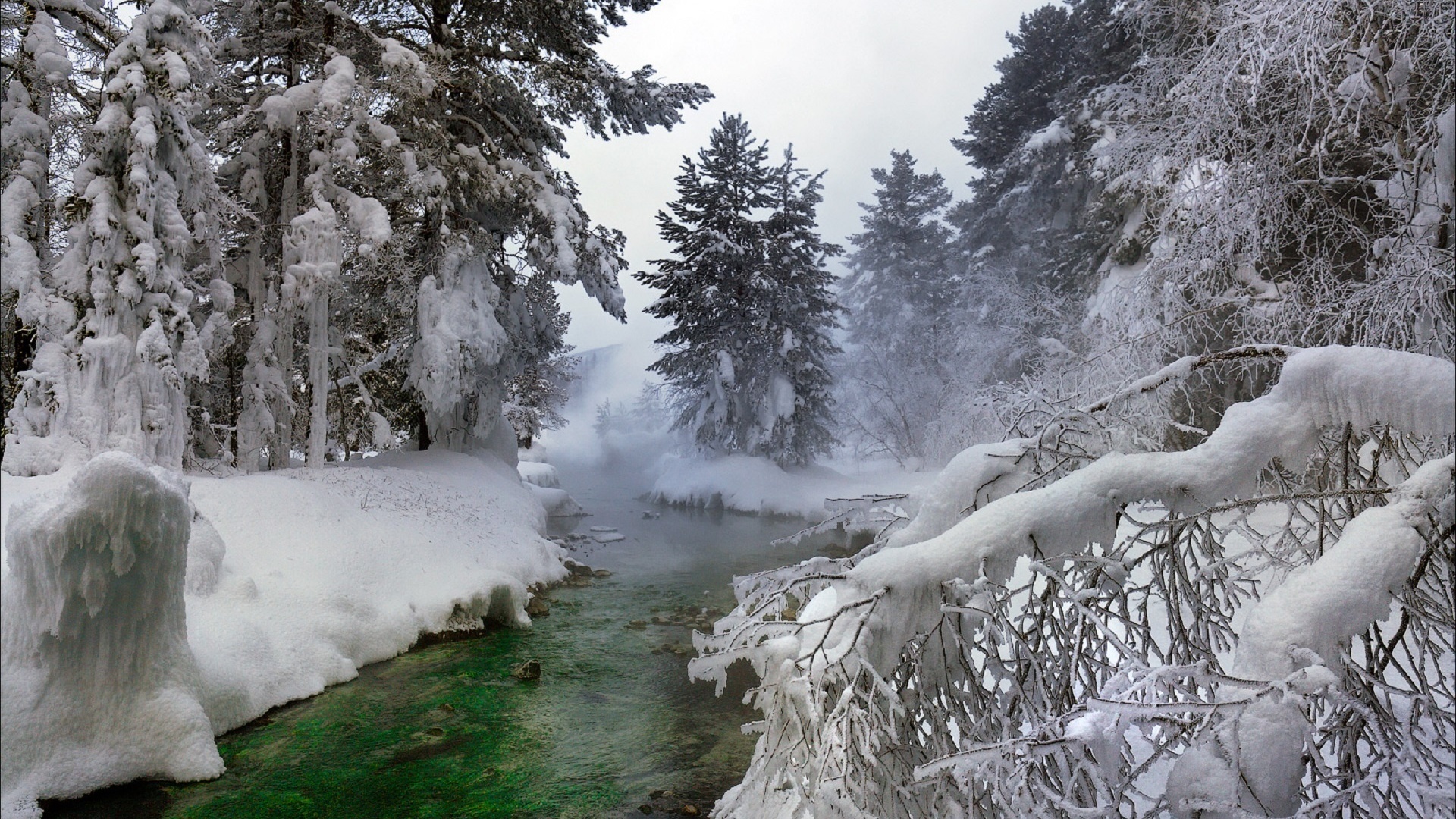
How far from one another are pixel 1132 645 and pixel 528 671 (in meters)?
6.75

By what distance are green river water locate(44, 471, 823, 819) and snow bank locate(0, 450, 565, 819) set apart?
0.92ft

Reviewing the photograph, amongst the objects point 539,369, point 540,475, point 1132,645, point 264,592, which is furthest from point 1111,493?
point 540,475

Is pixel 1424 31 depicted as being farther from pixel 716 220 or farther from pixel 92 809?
pixel 716 220

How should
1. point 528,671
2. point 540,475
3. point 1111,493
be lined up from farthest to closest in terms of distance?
point 540,475
point 528,671
point 1111,493

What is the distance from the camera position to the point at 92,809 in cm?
474

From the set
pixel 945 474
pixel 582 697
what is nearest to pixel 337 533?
pixel 582 697

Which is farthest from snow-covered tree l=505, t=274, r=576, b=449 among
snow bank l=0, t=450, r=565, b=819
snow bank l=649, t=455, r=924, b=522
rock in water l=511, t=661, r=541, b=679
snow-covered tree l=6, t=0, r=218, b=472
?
rock in water l=511, t=661, r=541, b=679

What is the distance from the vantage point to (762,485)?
2414 centimetres

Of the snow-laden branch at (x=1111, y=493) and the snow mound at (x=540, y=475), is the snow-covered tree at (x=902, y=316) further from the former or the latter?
the snow-laden branch at (x=1111, y=493)

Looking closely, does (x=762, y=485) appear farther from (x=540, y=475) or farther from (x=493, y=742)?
(x=493, y=742)

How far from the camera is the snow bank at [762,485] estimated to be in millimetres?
23203

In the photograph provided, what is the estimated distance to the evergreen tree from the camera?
82.9ft

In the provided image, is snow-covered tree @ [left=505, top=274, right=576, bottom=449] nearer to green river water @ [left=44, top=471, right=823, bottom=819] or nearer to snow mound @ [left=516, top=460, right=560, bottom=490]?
snow mound @ [left=516, top=460, right=560, bottom=490]

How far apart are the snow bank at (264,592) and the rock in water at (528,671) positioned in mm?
1460
